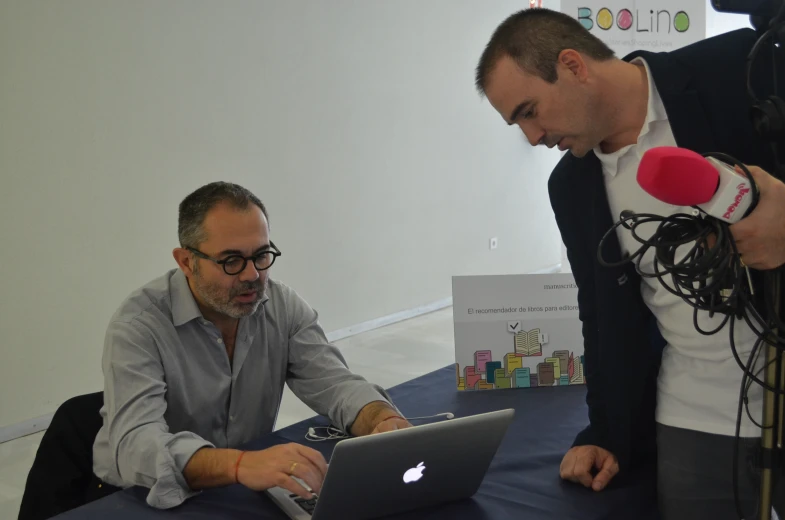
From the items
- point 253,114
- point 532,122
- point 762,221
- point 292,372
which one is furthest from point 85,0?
point 762,221

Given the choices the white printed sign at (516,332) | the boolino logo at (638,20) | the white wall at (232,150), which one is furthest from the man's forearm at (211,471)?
the boolino logo at (638,20)

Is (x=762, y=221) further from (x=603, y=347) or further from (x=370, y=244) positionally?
(x=370, y=244)

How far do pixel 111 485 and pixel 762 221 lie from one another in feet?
4.51

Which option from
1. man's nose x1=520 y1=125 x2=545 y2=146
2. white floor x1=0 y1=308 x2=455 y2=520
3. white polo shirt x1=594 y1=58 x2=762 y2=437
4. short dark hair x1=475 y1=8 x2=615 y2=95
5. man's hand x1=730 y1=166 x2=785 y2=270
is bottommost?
white floor x1=0 y1=308 x2=455 y2=520

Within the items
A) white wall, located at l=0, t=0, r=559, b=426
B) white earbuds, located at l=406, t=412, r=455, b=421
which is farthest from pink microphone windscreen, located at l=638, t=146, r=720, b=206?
white wall, located at l=0, t=0, r=559, b=426

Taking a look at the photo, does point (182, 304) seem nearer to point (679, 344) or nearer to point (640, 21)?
point (679, 344)

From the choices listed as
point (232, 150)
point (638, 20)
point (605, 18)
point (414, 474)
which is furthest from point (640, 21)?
point (414, 474)

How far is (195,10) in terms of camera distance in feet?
13.1

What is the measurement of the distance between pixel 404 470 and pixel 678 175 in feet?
2.35

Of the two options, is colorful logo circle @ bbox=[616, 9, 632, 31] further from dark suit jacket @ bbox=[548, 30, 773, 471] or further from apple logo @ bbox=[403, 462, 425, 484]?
apple logo @ bbox=[403, 462, 425, 484]

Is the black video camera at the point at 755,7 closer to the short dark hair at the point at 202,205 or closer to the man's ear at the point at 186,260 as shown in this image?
the short dark hair at the point at 202,205

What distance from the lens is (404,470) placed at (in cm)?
122

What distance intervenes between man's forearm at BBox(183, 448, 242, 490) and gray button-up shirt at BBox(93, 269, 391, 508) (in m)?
0.01

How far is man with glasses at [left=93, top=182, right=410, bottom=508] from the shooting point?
147 centimetres
